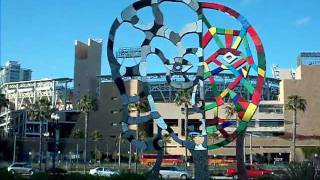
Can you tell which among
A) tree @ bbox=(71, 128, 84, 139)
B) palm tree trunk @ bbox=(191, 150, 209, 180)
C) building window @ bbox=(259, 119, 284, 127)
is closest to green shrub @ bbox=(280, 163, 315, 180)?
palm tree trunk @ bbox=(191, 150, 209, 180)

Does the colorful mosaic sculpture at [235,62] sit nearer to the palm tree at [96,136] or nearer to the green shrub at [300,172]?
the green shrub at [300,172]

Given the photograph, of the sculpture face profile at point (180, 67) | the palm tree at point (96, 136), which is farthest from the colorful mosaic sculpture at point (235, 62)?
the palm tree at point (96, 136)

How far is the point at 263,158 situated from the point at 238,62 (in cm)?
10633

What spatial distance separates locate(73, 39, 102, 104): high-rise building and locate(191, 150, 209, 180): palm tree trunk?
133 meters

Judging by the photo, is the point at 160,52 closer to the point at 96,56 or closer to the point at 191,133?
the point at 191,133

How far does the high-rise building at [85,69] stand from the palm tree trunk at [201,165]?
133 metres

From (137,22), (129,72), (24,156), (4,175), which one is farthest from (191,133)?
(24,156)

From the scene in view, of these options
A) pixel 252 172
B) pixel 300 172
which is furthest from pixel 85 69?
pixel 300 172

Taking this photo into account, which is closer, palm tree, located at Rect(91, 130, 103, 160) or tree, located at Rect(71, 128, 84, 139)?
palm tree, located at Rect(91, 130, 103, 160)

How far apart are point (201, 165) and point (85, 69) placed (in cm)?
13603

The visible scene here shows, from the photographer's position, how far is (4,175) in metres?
30.5

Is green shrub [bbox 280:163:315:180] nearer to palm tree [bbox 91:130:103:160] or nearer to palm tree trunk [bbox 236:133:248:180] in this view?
palm tree trunk [bbox 236:133:248:180]

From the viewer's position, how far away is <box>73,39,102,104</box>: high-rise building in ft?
547

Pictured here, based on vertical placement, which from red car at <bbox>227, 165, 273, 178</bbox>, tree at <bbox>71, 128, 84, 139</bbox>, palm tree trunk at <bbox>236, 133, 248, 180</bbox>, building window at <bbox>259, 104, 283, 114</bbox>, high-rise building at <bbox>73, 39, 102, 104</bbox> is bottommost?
red car at <bbox>227, 165, 273, 178</bbox>
